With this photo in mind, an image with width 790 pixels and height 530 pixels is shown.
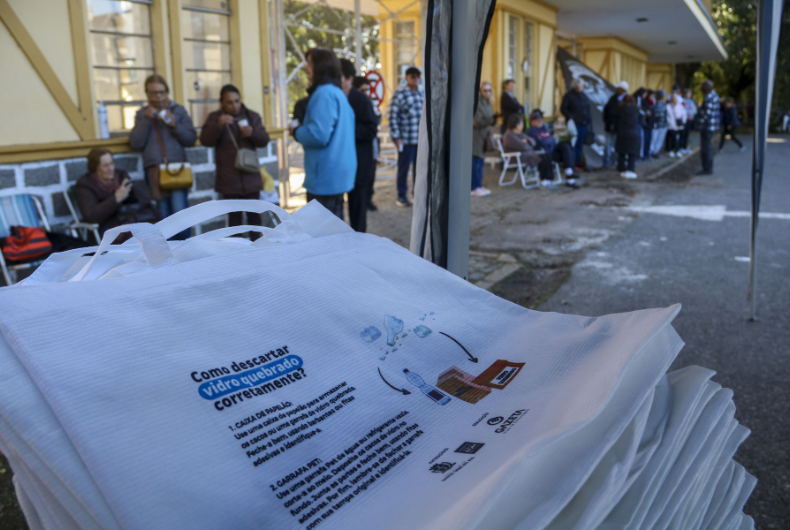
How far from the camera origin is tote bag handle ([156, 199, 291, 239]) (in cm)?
116

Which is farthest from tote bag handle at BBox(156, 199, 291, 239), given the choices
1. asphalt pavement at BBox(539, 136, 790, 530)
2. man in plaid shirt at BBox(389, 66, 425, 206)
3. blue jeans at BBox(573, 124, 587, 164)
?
blue jeans at BBox(573, 124, 587, 164)

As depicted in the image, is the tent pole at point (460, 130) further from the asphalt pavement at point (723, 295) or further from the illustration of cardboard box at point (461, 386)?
the asphalt pavement at point (723, 295)

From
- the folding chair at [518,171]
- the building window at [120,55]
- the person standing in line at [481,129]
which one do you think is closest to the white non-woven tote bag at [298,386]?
the building window at [120,55]

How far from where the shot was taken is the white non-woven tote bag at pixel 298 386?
2.59ft

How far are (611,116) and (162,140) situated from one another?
1069cm

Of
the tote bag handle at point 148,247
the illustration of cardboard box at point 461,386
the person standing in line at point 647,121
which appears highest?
the person standing in line at point 647,121

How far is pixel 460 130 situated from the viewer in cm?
225

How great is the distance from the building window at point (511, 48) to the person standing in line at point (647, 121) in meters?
3.83

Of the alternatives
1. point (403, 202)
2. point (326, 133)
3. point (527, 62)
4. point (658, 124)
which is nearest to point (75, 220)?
point (326, 133)

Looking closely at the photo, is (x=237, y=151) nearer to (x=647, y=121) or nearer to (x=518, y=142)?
(x=518, y=142)

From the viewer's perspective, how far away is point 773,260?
581 cm

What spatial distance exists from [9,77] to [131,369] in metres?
4.57

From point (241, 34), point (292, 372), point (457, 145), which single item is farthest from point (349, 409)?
point (241, 34)

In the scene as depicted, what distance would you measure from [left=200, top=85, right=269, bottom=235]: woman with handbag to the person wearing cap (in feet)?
30.1
